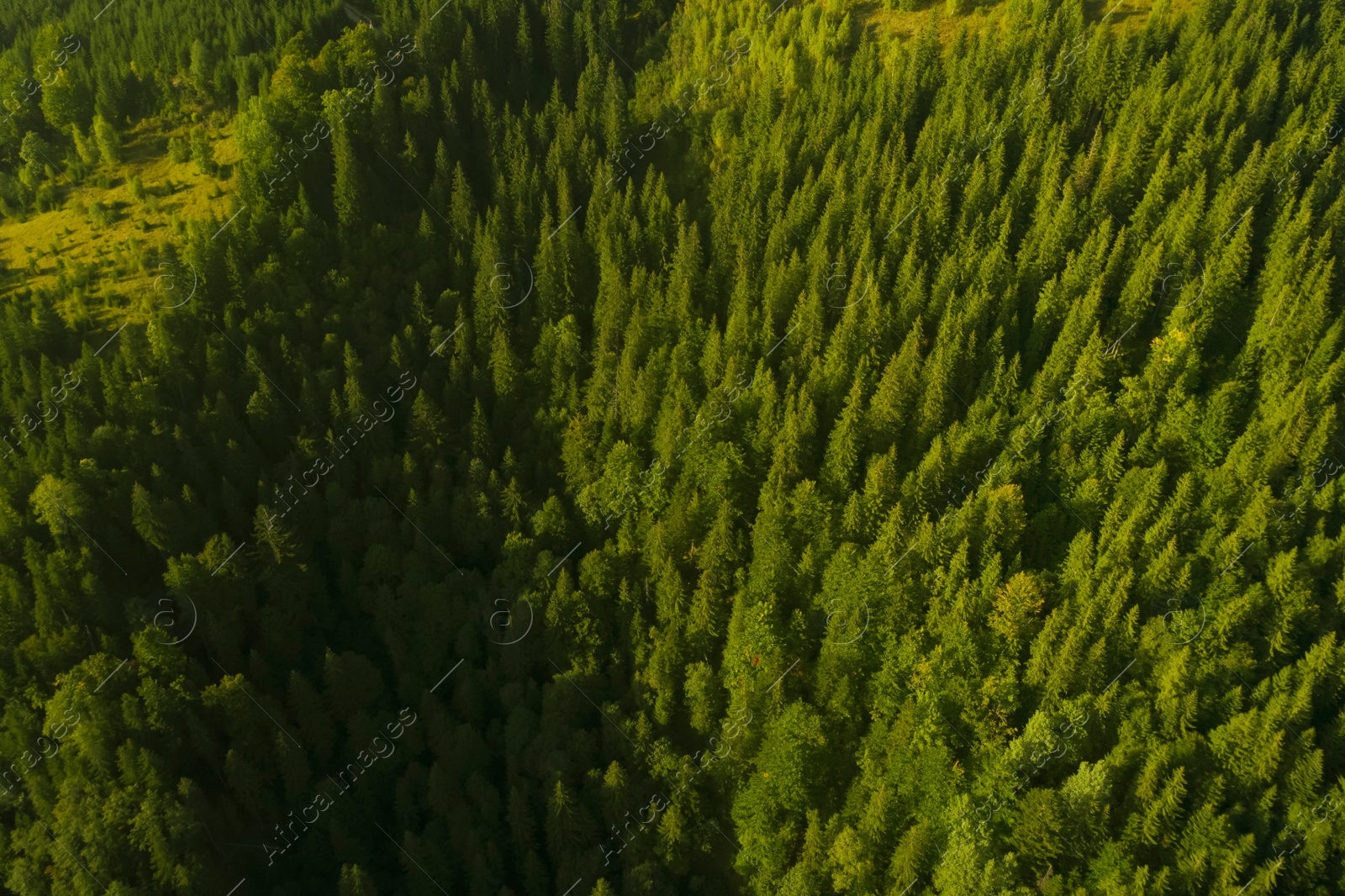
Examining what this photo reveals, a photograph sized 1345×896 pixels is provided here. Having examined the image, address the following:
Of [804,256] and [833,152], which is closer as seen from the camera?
[804,256]

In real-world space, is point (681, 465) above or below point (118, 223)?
below

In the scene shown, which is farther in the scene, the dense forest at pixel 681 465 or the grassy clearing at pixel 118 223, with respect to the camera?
the grassy clearing at pixel 118 223

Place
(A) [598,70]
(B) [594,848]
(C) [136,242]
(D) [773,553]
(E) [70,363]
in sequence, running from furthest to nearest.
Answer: (A) [598,70]
(C) [136,242]
(E) [70,363]
(D) [773,553]
(B) [594,848]

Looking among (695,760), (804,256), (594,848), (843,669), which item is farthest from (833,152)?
(594,848)

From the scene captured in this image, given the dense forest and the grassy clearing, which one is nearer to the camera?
the dense forest

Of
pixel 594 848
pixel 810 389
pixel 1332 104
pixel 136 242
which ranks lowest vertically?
pixel 594 848

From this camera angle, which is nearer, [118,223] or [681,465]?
[681,465]

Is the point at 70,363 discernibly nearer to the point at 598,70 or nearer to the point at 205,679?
the point at 205,679

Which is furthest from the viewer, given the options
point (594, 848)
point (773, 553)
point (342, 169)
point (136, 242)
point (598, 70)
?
point (598, 70)
